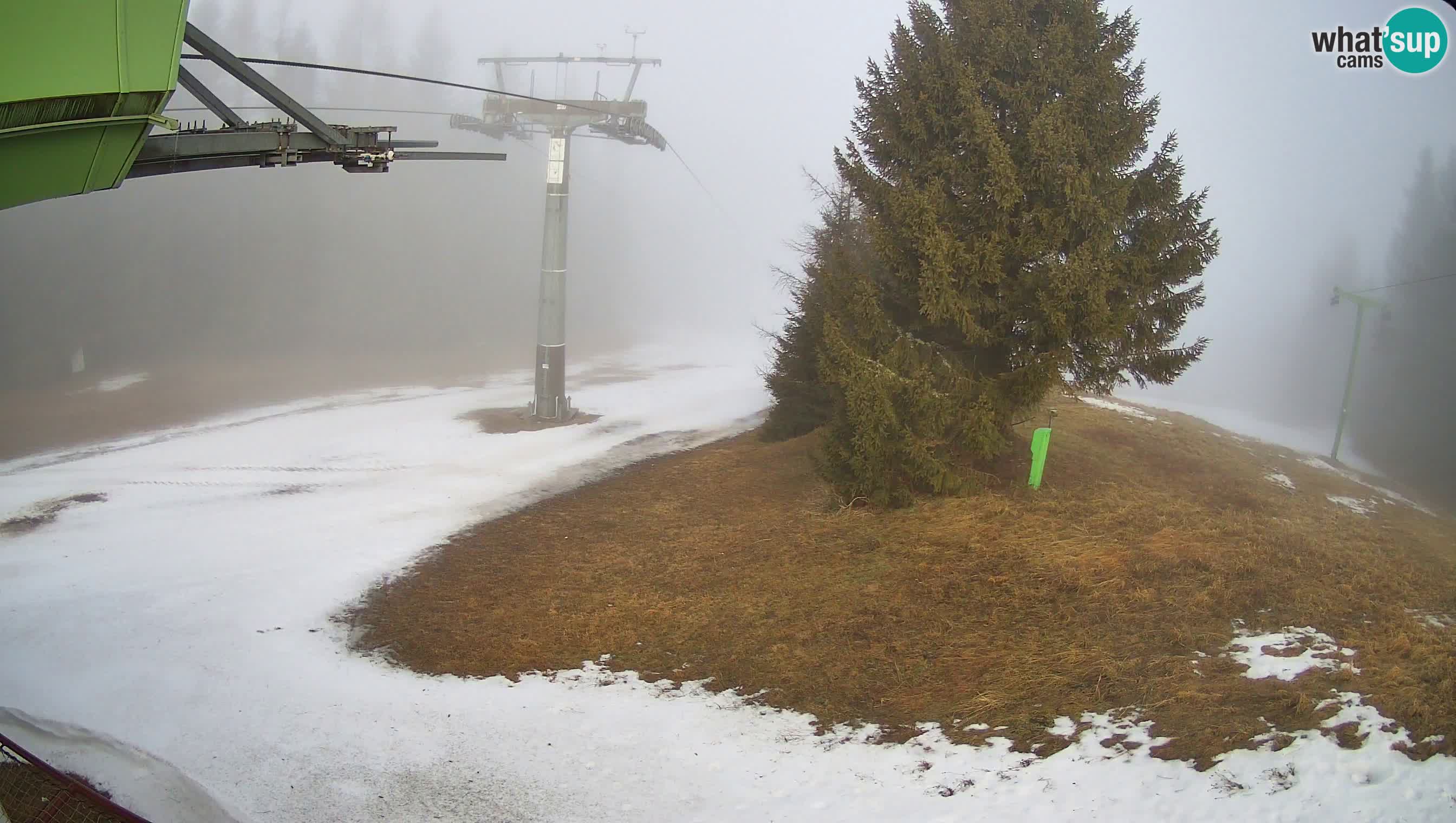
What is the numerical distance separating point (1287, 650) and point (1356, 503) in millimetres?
9061

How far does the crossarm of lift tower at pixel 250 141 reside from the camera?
6.19 meters

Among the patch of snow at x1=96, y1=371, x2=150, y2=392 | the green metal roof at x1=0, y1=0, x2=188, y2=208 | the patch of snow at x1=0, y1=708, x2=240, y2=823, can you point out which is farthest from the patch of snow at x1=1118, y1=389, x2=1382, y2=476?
the patch of snow at x1=96, y1=371, x2=150, y2=392

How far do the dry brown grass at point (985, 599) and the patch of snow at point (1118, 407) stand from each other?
6256 mm

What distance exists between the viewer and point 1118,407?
2347cm

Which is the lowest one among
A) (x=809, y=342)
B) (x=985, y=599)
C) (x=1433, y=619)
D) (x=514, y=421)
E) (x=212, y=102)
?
(x=514, y=421)

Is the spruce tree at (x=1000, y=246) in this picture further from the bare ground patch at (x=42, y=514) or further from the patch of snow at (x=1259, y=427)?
the patch of snow at (x=1259, y=427)

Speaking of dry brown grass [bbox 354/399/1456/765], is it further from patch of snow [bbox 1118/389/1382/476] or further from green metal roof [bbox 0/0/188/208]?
patch of snow [bbox 1118/389/1382/476]

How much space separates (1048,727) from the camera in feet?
22.7

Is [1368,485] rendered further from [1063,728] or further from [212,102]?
[212,102]

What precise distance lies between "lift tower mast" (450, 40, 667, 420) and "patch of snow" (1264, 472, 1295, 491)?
15.5m

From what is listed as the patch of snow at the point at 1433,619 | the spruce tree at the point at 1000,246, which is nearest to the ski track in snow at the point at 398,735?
the patch of snow at the point at 1433,619

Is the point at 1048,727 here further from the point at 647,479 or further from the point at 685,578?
the point at 647,479

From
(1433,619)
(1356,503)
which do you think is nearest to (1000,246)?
(1433,619)

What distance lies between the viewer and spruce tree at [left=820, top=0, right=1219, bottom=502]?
11.0 m
